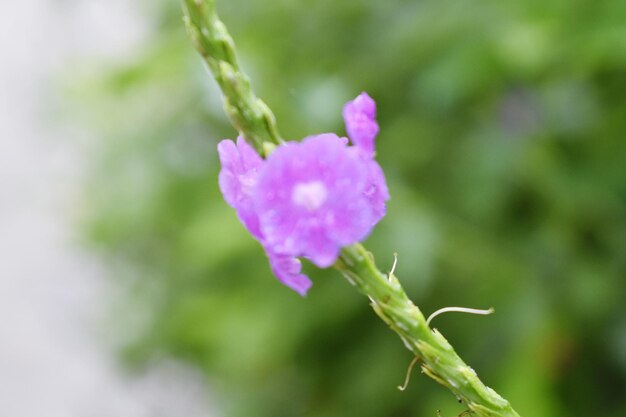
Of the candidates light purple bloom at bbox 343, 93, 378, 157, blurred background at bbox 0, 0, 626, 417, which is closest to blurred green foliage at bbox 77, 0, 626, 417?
blurred background at bbox 0, 0, 626, 417

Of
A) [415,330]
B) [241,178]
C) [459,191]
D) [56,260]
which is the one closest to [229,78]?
[241,178]

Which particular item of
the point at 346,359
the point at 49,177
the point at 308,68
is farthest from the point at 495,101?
the point at 49,177

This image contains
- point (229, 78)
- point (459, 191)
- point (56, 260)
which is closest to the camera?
point (229, 78)

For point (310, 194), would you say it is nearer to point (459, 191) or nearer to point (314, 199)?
point (314, 199)

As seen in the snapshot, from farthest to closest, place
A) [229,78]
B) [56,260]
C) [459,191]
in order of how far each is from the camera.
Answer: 1. [56,260]
2. [459,191]
3. [229,78]

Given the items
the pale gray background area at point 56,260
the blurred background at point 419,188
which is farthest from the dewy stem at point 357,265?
the pale gray background area at point 56,260

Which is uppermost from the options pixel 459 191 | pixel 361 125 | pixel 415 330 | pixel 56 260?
pixel 56 260

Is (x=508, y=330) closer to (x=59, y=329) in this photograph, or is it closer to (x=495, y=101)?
(x=495, y=101)
